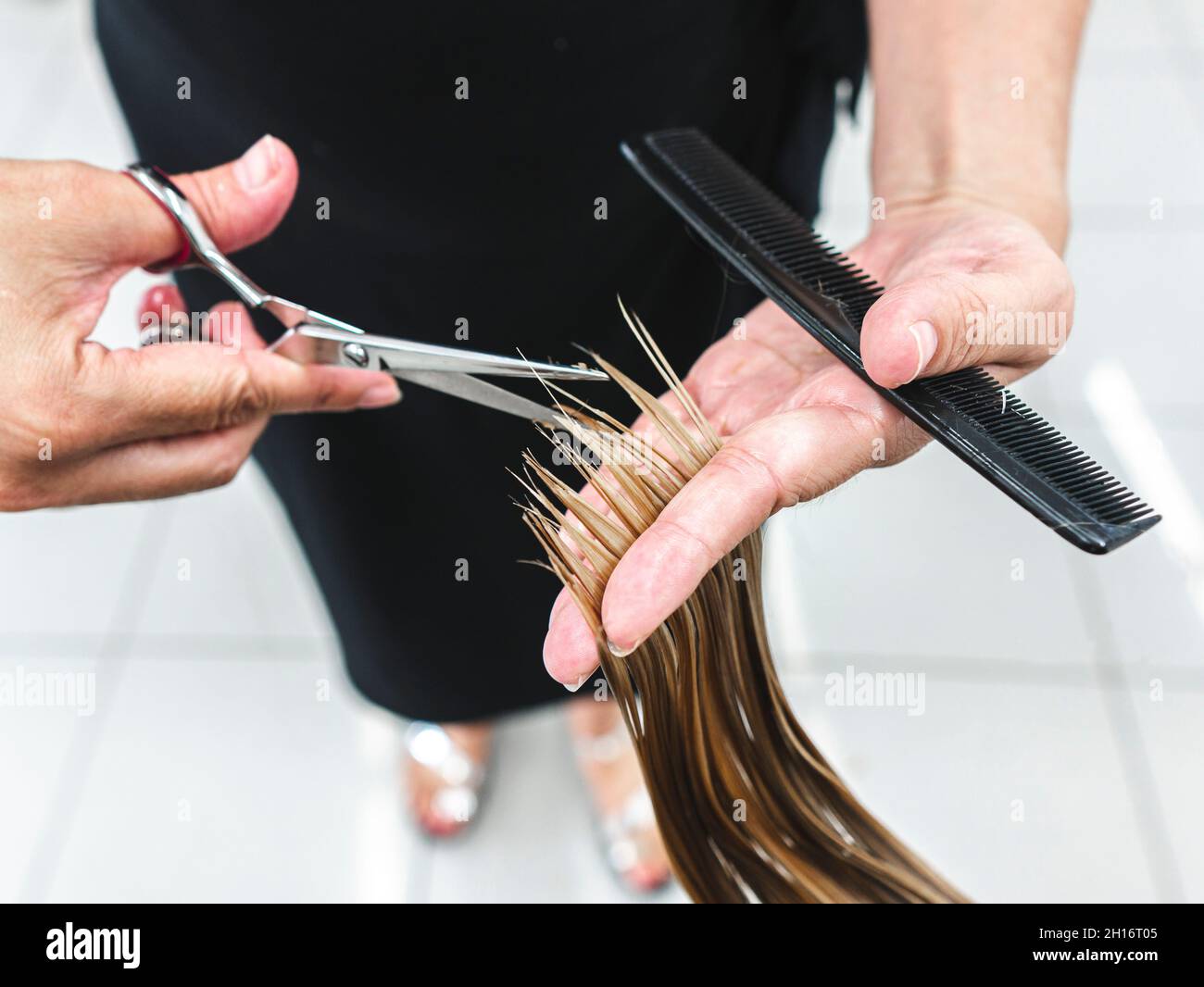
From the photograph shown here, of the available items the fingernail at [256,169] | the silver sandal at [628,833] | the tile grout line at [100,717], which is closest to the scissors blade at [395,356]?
the fingernail at [256,169]

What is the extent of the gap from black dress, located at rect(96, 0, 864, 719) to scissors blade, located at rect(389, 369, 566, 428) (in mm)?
217

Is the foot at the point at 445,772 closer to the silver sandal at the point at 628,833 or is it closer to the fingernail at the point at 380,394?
the silver sandal at the point at 628,833

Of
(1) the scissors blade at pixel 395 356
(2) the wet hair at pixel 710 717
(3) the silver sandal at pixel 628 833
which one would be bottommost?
(3) the silver sandal at pixel 628 833

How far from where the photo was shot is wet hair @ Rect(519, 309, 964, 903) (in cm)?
62

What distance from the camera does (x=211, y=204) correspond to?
75cm

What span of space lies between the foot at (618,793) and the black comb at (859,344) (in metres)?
0.84

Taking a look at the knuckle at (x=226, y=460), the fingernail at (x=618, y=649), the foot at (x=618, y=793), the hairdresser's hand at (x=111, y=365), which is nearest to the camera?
the fingernail at (x=618, y=649)

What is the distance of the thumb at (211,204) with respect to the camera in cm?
73

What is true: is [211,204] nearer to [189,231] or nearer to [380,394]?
[189,231]

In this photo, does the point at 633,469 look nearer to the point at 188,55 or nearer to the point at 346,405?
the point at 346,405

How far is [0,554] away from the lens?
69.0 inches

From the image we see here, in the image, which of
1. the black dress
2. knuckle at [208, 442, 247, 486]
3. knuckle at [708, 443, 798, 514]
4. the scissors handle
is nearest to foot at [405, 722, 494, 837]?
the black dress
